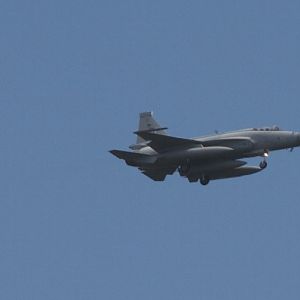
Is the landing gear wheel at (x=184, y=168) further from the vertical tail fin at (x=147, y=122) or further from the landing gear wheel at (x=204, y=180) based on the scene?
the vertical tail fin at (x=147, y=122)

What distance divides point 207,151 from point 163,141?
277 cm

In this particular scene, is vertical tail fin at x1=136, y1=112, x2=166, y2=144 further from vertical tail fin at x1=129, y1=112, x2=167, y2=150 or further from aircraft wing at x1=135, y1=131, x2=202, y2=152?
aircraft wing at x1=135, y1=131, x2=202, y2=152

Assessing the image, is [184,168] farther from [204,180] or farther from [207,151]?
[207,151]

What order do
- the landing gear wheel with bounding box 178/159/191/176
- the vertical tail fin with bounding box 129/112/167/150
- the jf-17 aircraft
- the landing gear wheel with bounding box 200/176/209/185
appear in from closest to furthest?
the jf-17 aircraft < the landing gear wheel with bounding box 178/159/191/176 < the landing gear wheel with bounding box 200/176/209/185 < the vertical tail fin with bounding box 129/112/167/150

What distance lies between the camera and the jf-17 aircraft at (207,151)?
105062 millimetres

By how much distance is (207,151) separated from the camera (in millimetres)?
104938

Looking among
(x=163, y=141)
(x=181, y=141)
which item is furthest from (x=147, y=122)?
(x=181, y=141)

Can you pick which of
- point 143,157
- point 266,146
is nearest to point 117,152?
point 143,157

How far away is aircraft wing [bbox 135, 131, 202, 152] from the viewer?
345 feet

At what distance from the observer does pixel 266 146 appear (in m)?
106

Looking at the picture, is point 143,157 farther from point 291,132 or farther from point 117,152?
point 291,132

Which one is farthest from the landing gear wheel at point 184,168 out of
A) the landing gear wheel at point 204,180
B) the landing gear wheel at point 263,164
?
the landing gear wheel at point 263,164

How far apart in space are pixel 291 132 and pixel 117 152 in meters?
10.6

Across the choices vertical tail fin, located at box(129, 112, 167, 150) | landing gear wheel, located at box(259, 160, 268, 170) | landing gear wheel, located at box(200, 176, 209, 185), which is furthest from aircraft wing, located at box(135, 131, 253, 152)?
vertical tail fin, located at box(129, 112, 167, 150)
